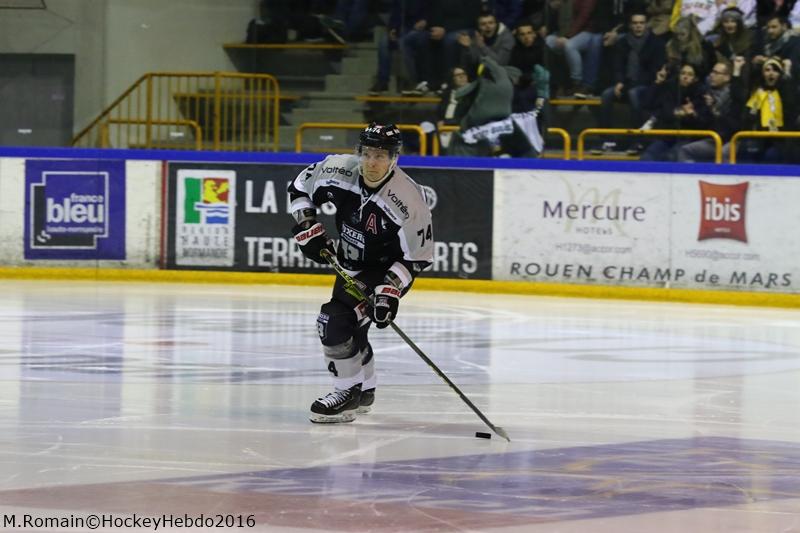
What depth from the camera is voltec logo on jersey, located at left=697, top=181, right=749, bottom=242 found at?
45.8 ft

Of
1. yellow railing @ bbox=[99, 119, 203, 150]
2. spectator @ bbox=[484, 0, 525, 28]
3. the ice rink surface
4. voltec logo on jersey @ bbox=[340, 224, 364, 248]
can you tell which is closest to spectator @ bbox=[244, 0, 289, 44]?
yellow railing @ bbox=[99, 119, 203, 150]

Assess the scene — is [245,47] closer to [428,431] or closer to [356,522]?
[428,431]

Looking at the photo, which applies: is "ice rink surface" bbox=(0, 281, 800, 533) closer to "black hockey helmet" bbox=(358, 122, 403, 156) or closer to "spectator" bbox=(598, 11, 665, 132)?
"black hockey helmet" bbox=(358, 122, 403, 156)

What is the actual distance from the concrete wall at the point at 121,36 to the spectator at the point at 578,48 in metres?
4.42

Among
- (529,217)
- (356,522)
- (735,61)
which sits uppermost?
(735,61)

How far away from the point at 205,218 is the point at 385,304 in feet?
30.0

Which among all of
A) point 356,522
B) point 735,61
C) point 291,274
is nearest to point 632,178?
point 735,61

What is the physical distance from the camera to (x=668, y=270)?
1416 centimetres

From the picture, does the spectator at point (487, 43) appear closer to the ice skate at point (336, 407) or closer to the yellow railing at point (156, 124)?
the yellow railing at point (156, 124)

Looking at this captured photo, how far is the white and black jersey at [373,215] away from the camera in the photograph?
20.8ft

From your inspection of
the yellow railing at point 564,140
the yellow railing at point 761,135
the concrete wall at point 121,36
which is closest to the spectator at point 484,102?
the yellow railing at point 564,140

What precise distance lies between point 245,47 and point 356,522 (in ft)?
43.7

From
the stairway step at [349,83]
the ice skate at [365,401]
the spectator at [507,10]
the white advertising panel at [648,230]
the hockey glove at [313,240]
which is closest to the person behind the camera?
the hockey glove at [313,240]

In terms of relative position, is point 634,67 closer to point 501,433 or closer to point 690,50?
point 690,50
